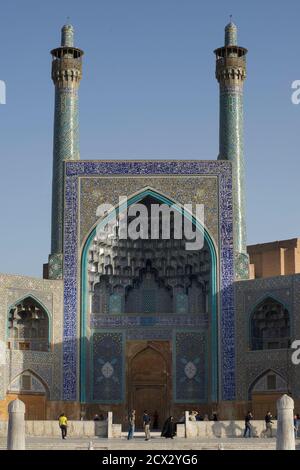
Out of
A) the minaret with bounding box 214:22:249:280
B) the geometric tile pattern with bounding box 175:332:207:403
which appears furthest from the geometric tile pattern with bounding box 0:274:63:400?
the minaret with bounding box 214:22:249:280

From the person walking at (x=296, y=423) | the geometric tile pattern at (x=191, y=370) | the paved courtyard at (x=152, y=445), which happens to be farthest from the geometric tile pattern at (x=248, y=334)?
the paved courtyard at (x=152, y=445)

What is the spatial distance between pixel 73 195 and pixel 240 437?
23.7 ft

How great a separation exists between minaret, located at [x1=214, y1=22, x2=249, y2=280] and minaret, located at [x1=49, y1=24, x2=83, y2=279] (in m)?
3.33

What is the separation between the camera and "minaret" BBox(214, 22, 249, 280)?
2469 centimetres

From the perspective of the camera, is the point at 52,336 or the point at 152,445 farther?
the point at 52,336

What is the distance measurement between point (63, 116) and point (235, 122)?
12.9 ft

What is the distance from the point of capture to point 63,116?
84.9ft

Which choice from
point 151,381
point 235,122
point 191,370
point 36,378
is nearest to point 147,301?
point 151,381

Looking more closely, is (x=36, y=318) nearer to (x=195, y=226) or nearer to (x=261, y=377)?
(x=195, y=226)

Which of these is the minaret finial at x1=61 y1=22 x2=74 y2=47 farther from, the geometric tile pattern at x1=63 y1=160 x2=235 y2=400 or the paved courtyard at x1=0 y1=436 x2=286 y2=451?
the paved courtyard at x1=0 y1=436 x2=286 y2=451

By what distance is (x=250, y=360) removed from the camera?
78.4 ft

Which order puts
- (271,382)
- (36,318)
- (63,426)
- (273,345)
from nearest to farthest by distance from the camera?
(63,426)
(271,382)
(273,345)
(36,318)
